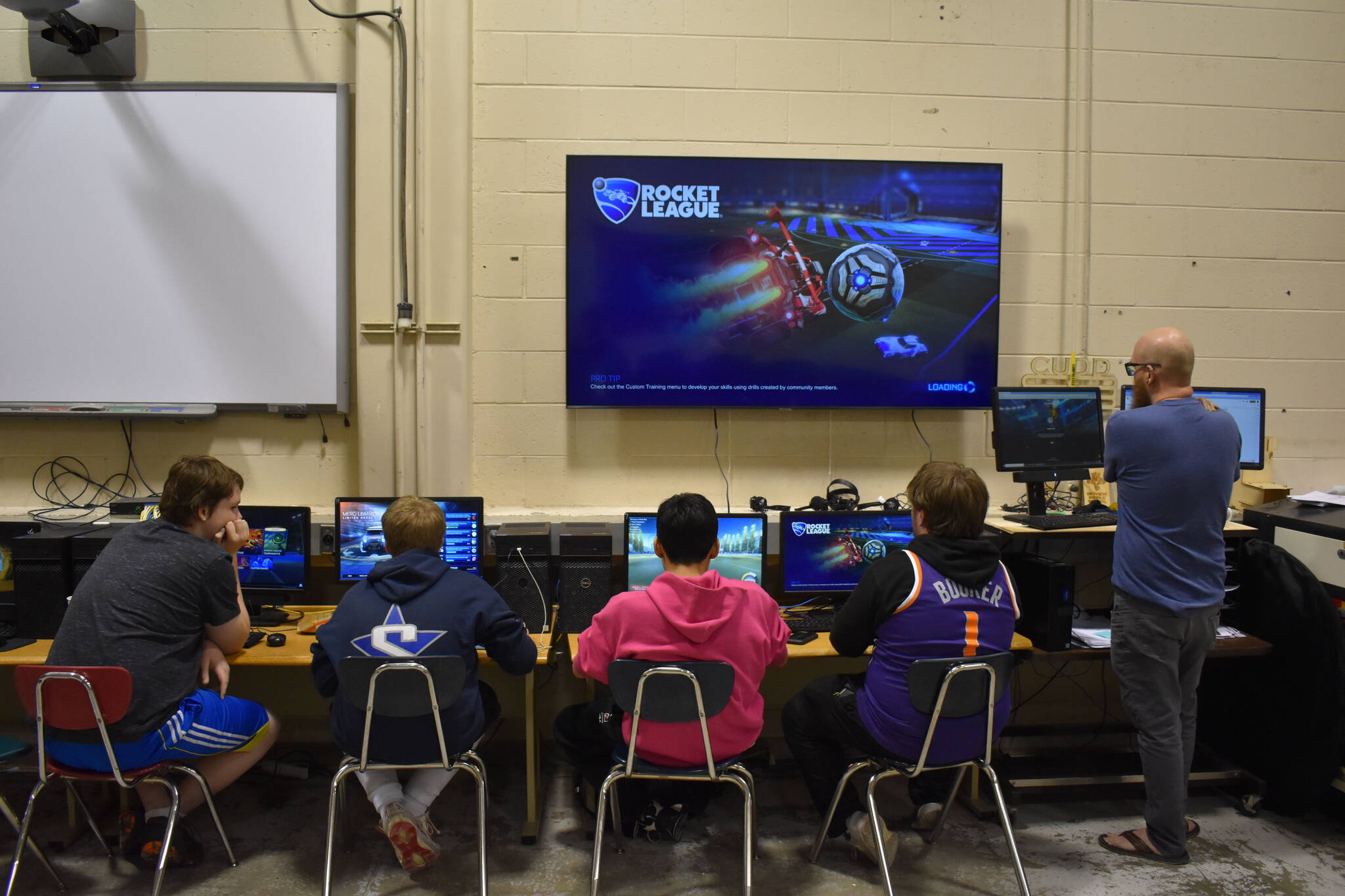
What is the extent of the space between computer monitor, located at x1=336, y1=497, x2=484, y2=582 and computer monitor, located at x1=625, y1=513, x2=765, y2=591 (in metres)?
0.54

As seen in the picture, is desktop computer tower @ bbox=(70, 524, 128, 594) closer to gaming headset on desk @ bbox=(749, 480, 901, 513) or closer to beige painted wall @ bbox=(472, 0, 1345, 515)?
beige painted wall @ bbox=(472, 0, 1345, 515)

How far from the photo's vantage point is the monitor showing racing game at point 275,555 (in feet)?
8.91

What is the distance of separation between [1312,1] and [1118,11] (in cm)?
87

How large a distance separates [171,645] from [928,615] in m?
2.00

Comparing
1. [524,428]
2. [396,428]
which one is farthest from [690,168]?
[396,428]

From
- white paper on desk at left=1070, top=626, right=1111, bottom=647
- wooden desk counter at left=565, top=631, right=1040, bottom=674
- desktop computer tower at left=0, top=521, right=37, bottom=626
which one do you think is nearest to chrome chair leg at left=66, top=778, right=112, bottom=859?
desktop computer tower at left=0, top=521, right=37, bottom=626

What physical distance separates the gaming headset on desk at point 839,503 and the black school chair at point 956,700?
0.90m

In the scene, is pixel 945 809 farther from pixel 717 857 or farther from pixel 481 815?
pixel 481 815

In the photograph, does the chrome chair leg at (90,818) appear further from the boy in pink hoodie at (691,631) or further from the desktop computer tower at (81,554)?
the boy in pink hoodie at (691,631)

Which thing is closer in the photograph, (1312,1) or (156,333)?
(156,333)

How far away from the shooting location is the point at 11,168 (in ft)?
9.53

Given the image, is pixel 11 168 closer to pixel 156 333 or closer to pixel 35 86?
pixel 35 86

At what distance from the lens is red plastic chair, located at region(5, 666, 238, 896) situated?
73.2 inches

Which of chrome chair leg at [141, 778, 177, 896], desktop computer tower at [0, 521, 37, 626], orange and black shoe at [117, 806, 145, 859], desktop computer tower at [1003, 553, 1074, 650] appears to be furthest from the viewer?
desktop computer tower at [0, 521, 37, 626]
